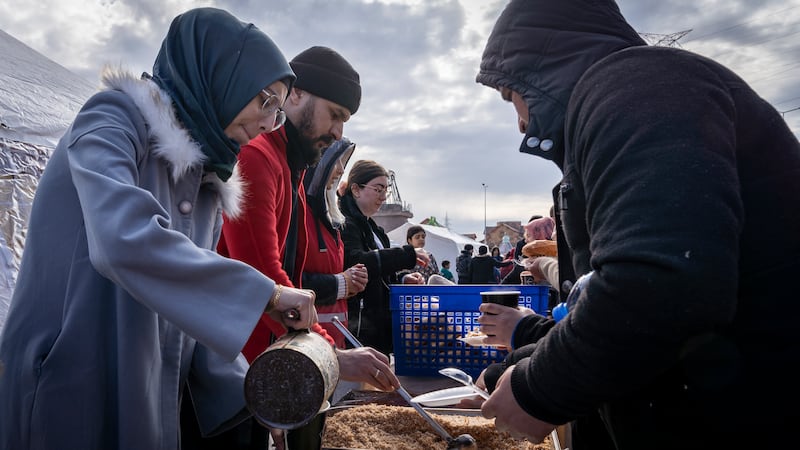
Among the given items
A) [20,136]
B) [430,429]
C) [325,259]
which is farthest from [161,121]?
[20,136]

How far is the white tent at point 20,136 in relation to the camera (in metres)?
2.95

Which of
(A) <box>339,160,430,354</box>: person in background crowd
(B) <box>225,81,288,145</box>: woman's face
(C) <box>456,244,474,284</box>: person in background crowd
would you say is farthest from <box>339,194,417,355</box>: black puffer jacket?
(C) <box>456,244,474,284</box>: person in background crowd

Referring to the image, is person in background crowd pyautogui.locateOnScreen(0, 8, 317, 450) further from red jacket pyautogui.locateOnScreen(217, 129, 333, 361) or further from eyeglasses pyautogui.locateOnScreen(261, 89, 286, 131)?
red jacket pyautogui.locateOnScreen(217, 129, 333, 361)

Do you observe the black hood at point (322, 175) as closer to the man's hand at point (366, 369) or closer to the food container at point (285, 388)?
the man's hand at point (366, 369)

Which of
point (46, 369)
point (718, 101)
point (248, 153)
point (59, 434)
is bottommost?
point (59, 434)

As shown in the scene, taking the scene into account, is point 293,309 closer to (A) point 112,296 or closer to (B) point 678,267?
(A) point 112,296

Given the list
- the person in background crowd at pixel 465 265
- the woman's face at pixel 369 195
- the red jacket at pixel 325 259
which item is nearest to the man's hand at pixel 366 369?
the red jacket at pixel 325 259

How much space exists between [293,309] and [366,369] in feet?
1.51

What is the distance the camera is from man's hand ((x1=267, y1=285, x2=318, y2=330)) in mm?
1073

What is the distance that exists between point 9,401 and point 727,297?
1329 millimetres

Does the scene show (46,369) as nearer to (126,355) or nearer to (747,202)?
(126,355)

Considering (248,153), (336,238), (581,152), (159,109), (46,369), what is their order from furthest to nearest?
(336,238) → (248,153) → (159,109) → (46,369) → (581,152)

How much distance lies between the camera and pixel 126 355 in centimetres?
103

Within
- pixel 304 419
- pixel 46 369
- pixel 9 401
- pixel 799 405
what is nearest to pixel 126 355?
pixel 46 369
